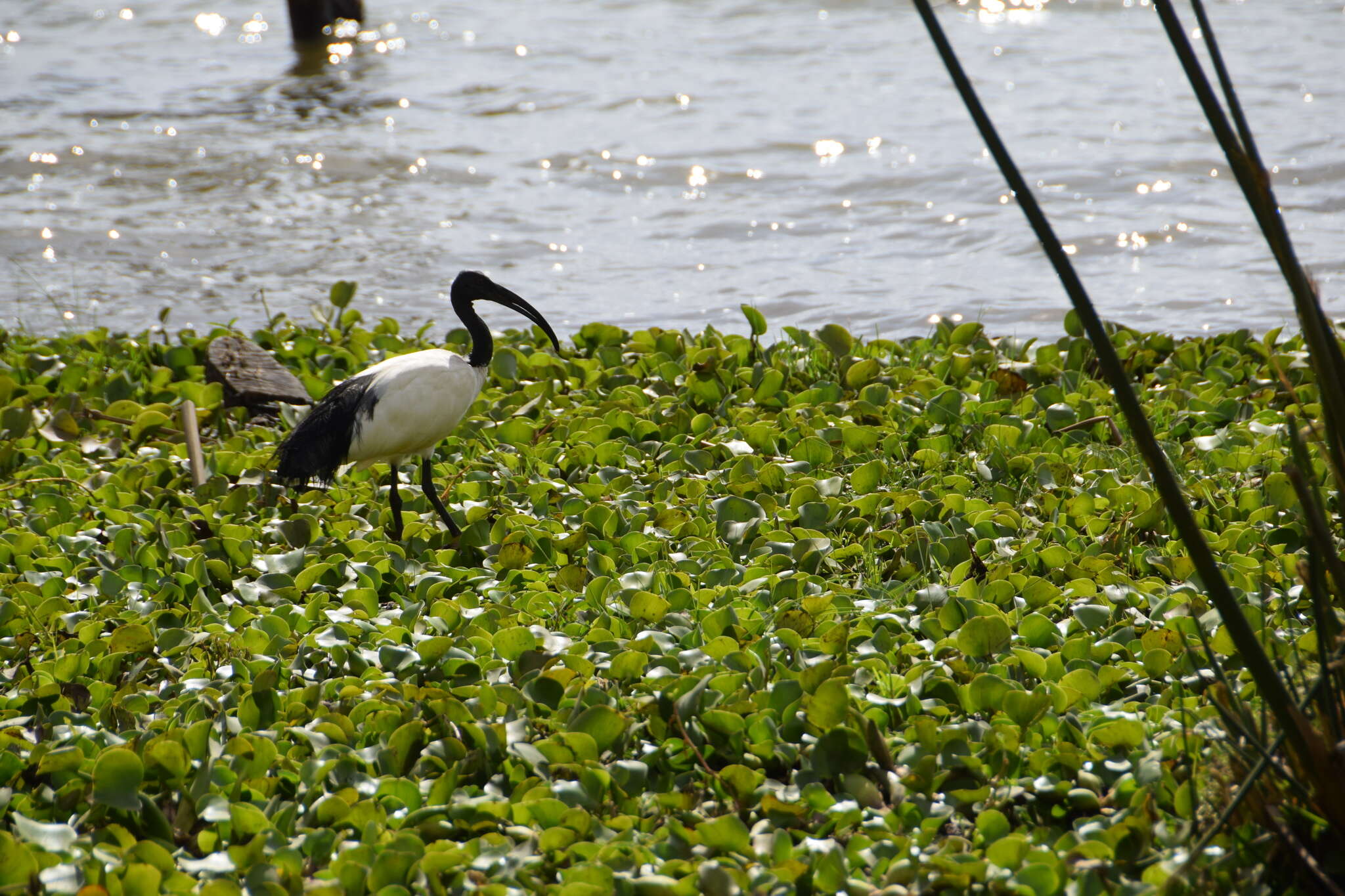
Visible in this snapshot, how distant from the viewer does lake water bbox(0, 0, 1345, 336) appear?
6758mm

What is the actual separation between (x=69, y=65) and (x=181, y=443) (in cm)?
1065

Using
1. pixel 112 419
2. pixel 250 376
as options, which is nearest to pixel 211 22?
pixel 250 376

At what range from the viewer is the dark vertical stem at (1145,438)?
1.73 meters

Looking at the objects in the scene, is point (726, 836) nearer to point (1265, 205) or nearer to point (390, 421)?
point (1265, 205)

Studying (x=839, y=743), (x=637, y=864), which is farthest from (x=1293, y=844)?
(x=637, y=864)

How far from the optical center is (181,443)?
4.59 metres

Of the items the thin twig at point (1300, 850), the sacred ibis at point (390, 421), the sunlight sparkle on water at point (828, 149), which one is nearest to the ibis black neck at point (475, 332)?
the sacred ibis at point (390, 421)

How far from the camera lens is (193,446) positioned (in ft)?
13.9

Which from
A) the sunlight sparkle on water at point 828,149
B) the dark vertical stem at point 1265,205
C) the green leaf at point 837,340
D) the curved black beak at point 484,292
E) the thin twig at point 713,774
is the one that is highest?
the dark vertical stem at point 1265,205

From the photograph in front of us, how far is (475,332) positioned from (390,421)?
61cm

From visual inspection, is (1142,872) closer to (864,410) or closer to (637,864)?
(637,864)

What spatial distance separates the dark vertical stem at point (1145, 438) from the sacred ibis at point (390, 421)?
2.32 meters

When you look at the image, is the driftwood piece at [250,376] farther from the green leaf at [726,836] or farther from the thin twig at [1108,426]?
the green leaf at [726,836]

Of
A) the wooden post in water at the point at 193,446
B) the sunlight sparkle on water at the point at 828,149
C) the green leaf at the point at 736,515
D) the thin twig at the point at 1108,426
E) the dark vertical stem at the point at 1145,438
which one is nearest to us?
the dark vertical stem at the point at 1145,438
